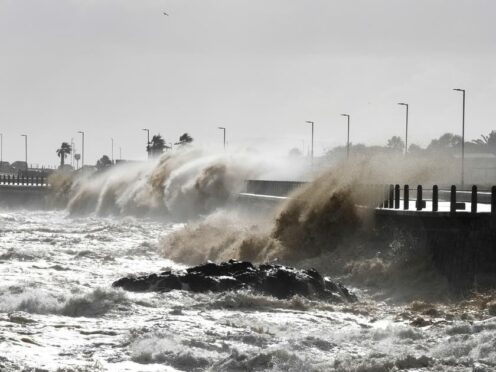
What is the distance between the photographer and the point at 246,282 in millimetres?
24906

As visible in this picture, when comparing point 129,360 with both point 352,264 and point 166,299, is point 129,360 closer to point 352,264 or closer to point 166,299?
point 166,299

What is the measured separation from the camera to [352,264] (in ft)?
96.7

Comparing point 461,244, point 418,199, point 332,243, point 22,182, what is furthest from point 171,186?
point 461,244

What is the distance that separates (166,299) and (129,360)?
677cm

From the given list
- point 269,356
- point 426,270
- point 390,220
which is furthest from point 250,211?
point 269,356

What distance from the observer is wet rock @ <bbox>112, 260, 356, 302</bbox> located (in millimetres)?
24391

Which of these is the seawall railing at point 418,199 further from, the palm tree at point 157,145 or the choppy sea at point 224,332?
the palm tree at point 157,145

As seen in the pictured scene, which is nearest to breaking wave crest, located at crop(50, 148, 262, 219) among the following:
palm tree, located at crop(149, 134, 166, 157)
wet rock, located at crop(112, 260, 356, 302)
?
wet rock, located at crop(112, 260, 356, 302)

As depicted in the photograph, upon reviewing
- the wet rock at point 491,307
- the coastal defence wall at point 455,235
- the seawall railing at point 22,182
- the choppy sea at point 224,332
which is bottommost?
the choppy sea at point 224,332

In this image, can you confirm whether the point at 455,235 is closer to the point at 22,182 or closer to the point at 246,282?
the point at 246,282

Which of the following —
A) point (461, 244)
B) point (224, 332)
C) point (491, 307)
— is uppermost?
point (461, 244)

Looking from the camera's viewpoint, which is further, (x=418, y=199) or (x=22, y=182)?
(x=22, y=182)

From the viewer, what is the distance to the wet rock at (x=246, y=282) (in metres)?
24.4


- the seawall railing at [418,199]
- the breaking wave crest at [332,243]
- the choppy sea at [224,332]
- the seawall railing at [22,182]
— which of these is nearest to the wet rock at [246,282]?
the choppy sea at [224,332]
